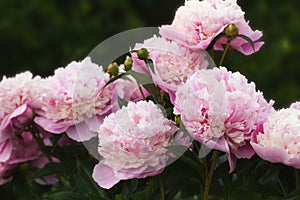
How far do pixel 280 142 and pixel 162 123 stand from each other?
0.17 meters

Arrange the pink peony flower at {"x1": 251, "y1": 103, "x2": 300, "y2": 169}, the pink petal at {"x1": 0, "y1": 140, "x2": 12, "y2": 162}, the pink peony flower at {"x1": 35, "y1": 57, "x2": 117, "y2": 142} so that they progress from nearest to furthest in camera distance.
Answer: the pink peony flower at {"x1": 251, "y1": 103, "x2": 300, "y2": 169} < the pink peony flower at {"x1": 35, "y1": 57, "x2": 117, "y2": 142} < the pink petal at {"x1": 0, "y1": 140, "x2": 12, "y2": 162}

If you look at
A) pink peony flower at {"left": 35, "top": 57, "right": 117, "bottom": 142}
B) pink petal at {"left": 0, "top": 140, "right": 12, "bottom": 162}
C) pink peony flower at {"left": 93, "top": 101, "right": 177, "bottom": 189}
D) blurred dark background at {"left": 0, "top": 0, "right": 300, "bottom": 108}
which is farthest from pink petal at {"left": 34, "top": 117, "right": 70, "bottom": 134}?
blurred dark background at {"left": 0, "top": 0, "right": 300, "bottom": 108}

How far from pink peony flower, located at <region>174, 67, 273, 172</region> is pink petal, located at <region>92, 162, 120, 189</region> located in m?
0.14

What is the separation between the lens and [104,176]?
1050mm

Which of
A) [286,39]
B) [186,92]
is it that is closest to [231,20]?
[186,92]

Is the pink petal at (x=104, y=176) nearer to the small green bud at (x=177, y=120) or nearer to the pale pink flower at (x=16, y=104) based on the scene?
the small green bud at (x=177, y=120)

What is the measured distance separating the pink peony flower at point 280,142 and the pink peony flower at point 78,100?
308 millimetres

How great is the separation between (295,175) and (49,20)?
201cm

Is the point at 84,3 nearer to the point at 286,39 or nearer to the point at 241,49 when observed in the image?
the point at 286,39

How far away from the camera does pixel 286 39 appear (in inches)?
113

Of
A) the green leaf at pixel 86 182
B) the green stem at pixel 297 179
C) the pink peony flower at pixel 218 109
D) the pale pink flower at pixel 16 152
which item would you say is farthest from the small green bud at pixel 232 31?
the pale pink flower at pixel 16 152

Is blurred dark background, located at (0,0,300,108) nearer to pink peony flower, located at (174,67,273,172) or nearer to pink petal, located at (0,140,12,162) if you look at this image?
pink petal, located at (0,140,12,162)

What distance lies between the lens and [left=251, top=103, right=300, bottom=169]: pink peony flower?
987 millimetres

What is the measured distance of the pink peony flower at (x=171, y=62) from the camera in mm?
1093
